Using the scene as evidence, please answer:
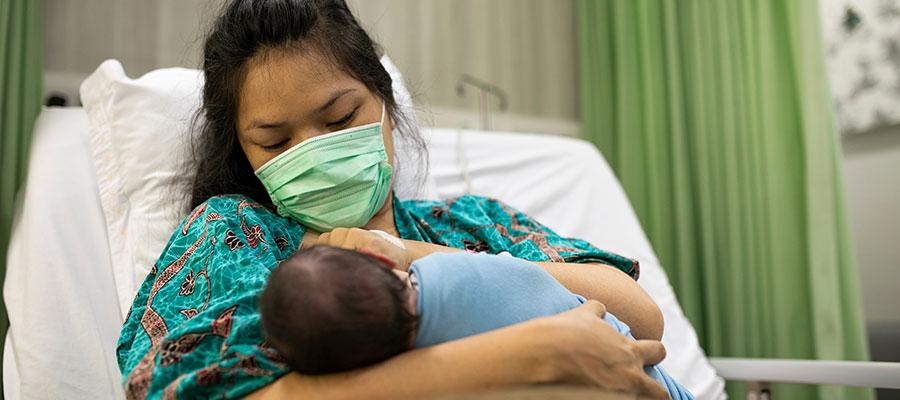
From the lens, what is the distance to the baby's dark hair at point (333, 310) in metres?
0.70

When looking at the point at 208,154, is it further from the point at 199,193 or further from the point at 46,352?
the point at 46,352

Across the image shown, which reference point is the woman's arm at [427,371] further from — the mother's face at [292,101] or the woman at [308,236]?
the mother's face at [292,101]

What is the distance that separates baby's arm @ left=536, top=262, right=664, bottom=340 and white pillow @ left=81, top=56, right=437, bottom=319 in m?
0.53

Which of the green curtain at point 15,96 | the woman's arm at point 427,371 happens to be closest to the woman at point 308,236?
the woman's arm at point 427,371

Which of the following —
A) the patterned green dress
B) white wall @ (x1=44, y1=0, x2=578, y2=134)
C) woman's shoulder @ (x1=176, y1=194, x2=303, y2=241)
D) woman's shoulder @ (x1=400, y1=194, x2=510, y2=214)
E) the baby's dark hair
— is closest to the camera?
the baby's dark hair

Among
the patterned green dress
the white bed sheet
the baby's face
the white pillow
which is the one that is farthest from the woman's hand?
the white bed sheet

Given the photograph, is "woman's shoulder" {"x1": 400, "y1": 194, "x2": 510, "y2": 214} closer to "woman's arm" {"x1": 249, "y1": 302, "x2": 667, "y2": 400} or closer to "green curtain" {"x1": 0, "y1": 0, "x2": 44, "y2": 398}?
"woman's arm" {"x1": 249, "y1": 302, "x2": 667, "y2": 400}

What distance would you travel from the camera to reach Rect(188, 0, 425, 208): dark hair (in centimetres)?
111

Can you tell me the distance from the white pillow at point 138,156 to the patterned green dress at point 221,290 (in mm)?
323

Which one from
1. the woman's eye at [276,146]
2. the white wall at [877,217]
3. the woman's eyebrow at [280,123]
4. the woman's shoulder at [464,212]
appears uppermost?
the woman's eyebrow at [280,123]

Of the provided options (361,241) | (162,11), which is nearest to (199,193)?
(361,241)

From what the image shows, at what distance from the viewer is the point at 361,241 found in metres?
0.90

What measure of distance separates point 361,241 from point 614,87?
8.38ft

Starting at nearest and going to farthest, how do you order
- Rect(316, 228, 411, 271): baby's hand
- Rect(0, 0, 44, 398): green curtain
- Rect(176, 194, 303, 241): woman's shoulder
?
Rect(316, 228, 411, 271): baby's hand < Rect(176, 194, 303, 241): woman's shoulder < Rect(0, 0, 44, 398): green curtain
